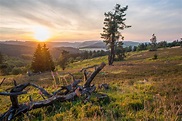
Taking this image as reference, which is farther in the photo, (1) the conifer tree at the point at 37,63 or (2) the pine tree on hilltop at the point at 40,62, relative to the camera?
(2) the pine tree on hilltop at the point at 40,62

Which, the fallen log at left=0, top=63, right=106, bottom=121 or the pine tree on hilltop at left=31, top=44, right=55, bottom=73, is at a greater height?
the fallen log at left=0, top=63, right=106, bottom=121

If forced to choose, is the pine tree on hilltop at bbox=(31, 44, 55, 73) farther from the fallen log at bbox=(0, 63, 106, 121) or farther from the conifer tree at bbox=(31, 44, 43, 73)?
the fallen log at bbox=(0, 63, 106, 121)

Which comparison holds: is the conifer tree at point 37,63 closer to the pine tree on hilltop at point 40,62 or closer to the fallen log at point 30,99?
the pine tree on hilltop at point 40,62

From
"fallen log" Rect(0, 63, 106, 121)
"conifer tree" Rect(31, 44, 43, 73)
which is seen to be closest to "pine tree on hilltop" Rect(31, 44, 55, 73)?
"conifer tree" Rect(31, 44, 43, 73)

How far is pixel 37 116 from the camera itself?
644 centimetres

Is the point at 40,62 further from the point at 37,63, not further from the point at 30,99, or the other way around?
the point at 30,99

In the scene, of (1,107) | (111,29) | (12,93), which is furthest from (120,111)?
(111,29)

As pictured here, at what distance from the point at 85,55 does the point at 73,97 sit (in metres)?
116

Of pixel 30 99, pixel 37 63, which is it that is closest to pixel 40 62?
pixel 37 63

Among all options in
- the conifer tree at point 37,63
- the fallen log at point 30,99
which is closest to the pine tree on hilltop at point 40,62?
the conifer tree at point 37,63

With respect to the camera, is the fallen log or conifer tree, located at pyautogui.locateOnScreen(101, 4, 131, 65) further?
conifer tree, located at pyautogui.locateOnScreen(101, 4, 131, 65)

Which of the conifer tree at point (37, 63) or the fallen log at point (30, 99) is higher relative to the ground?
the fallen log at point (30, 99)

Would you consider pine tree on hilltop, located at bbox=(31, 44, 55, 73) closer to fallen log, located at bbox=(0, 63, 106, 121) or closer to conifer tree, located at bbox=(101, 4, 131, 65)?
conifer tree, located at bbox=(101, 4, 131, 65)

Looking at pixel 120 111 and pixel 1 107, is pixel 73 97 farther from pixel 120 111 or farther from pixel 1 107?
pixel 1 107
